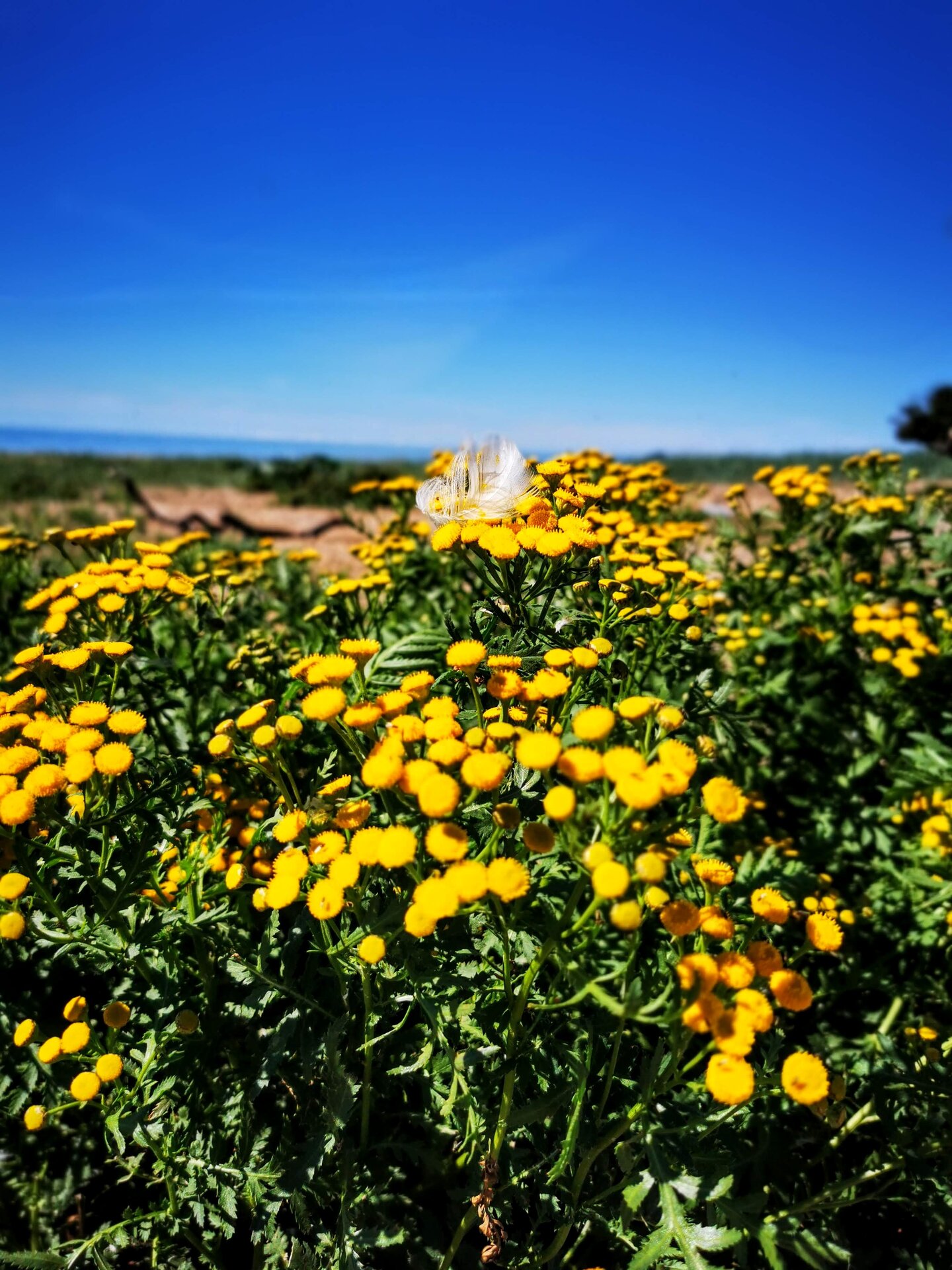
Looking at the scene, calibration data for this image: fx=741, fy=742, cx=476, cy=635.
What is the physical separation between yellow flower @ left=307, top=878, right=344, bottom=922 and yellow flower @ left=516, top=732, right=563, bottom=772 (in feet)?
1.69

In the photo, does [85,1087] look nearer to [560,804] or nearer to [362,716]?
[362,716]

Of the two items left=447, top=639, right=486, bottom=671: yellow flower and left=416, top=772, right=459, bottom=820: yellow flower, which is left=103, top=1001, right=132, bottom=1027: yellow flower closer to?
left=416, top=772, right=459, bottom=820: yellow flower

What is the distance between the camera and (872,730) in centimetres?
379

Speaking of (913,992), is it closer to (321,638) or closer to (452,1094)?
(452,1094)

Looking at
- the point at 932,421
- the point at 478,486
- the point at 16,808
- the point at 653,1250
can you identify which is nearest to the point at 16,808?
the point at 16,808

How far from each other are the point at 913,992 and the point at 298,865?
2.64m

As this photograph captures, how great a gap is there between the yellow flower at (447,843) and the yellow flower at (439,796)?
3 cm

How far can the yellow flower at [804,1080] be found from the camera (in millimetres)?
1534

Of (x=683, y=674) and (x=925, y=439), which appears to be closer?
(x=683, y=674)

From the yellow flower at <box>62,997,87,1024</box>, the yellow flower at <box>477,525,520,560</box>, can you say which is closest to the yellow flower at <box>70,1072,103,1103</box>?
the yellow flower at <box>62,997,87,1024</box>

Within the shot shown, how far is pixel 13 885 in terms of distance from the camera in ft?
6.00

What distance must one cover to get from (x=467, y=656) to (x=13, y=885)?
126cm

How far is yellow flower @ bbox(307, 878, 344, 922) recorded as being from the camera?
1.60 m

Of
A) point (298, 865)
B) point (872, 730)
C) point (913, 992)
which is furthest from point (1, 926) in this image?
point (872, 730)
